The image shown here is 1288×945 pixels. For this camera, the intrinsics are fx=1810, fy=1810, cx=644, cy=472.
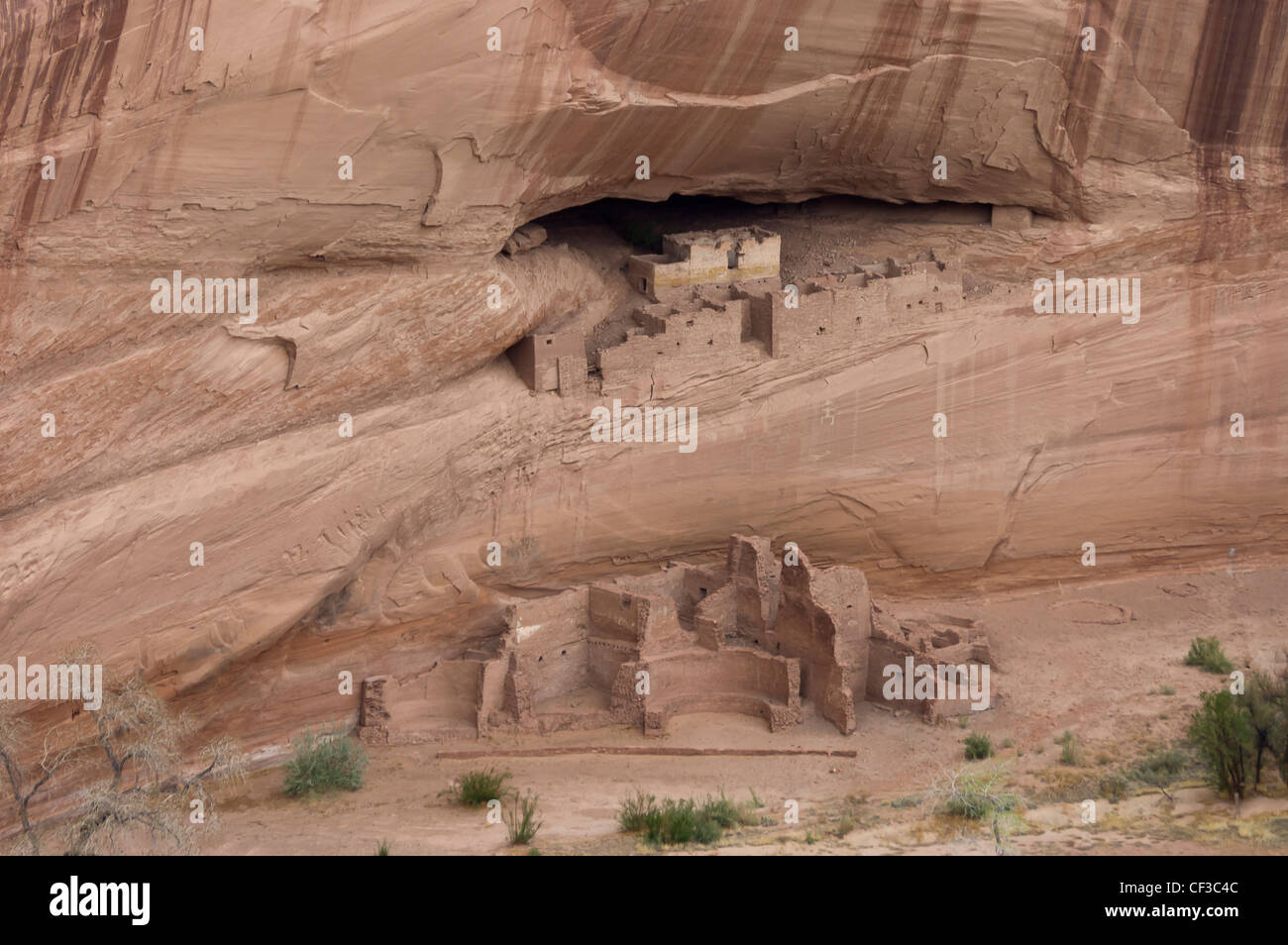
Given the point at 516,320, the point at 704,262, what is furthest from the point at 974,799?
the point at 704,262

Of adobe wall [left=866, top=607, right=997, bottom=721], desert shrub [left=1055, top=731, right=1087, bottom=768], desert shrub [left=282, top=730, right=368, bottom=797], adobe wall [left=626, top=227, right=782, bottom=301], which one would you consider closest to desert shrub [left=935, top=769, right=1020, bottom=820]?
desert shrub [left=1055, top=731, right=1087, bottom=768]

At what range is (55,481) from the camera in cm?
1739

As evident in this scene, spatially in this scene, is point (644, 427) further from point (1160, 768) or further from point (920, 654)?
point (1160, 768)

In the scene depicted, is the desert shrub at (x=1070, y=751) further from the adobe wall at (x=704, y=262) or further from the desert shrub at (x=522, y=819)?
the adobe wall at (x=704, y=262)

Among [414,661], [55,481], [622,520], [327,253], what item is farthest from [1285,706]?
[55,481]

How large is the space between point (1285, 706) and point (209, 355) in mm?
11626

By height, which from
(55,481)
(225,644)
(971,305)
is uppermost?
(971,305)

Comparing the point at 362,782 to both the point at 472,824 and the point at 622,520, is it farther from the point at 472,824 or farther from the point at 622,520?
the point at 622,520

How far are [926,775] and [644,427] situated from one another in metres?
5.13

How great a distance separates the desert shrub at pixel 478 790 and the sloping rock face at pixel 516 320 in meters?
2.01

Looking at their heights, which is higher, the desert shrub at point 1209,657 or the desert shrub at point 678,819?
the desert shrub at point 1209,657

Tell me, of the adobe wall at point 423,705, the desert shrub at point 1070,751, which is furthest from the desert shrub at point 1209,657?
the adobe wall at point 423,705

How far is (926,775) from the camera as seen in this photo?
19.4 meters

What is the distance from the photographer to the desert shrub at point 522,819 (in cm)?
1750
